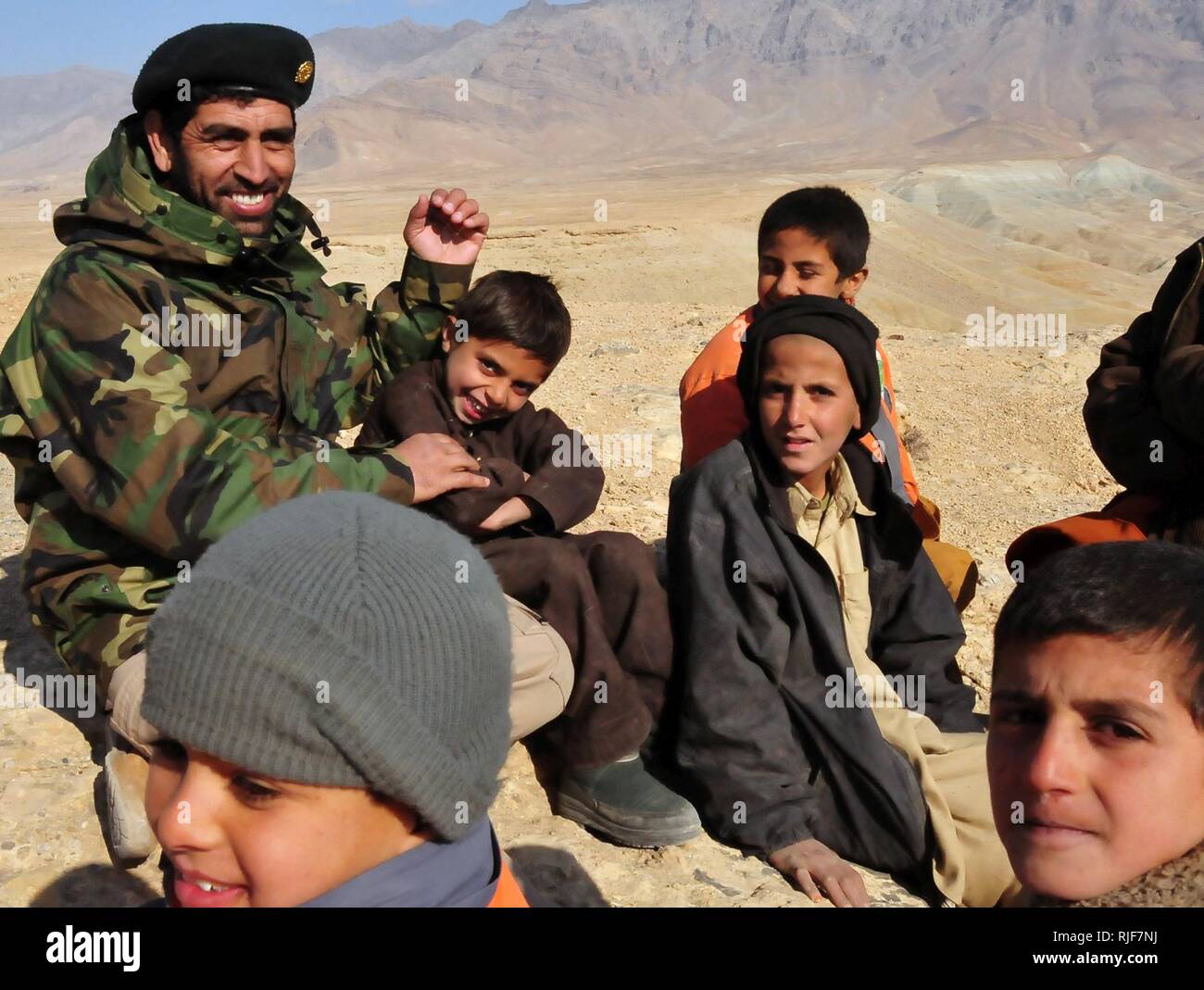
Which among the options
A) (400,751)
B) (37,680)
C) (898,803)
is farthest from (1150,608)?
(37,680)

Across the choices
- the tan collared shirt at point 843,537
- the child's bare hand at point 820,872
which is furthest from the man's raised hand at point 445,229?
the child's bare hand at point 820,872

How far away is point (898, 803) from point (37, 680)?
2.34m

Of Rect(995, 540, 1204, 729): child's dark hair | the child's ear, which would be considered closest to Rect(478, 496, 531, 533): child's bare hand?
the child's ear

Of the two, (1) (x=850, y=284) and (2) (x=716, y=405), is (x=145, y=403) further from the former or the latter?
(1) (x=850, y=284)

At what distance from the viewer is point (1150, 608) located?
1385 millimetres

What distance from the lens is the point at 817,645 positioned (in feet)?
9.10

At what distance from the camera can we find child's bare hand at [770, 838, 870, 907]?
2.50 meters

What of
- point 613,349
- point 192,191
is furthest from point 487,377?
point 613,349

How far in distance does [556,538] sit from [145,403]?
3.32 feet

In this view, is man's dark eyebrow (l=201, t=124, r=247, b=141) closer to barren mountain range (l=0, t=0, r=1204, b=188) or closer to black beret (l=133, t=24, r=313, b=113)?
black beret (l=133, t=24, r=313, b=113)

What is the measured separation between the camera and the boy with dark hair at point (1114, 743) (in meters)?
1.35

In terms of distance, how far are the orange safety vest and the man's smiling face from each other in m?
1.30

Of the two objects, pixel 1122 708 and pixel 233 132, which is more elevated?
pixel 233 132

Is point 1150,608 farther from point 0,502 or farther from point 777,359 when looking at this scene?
point 0,502
